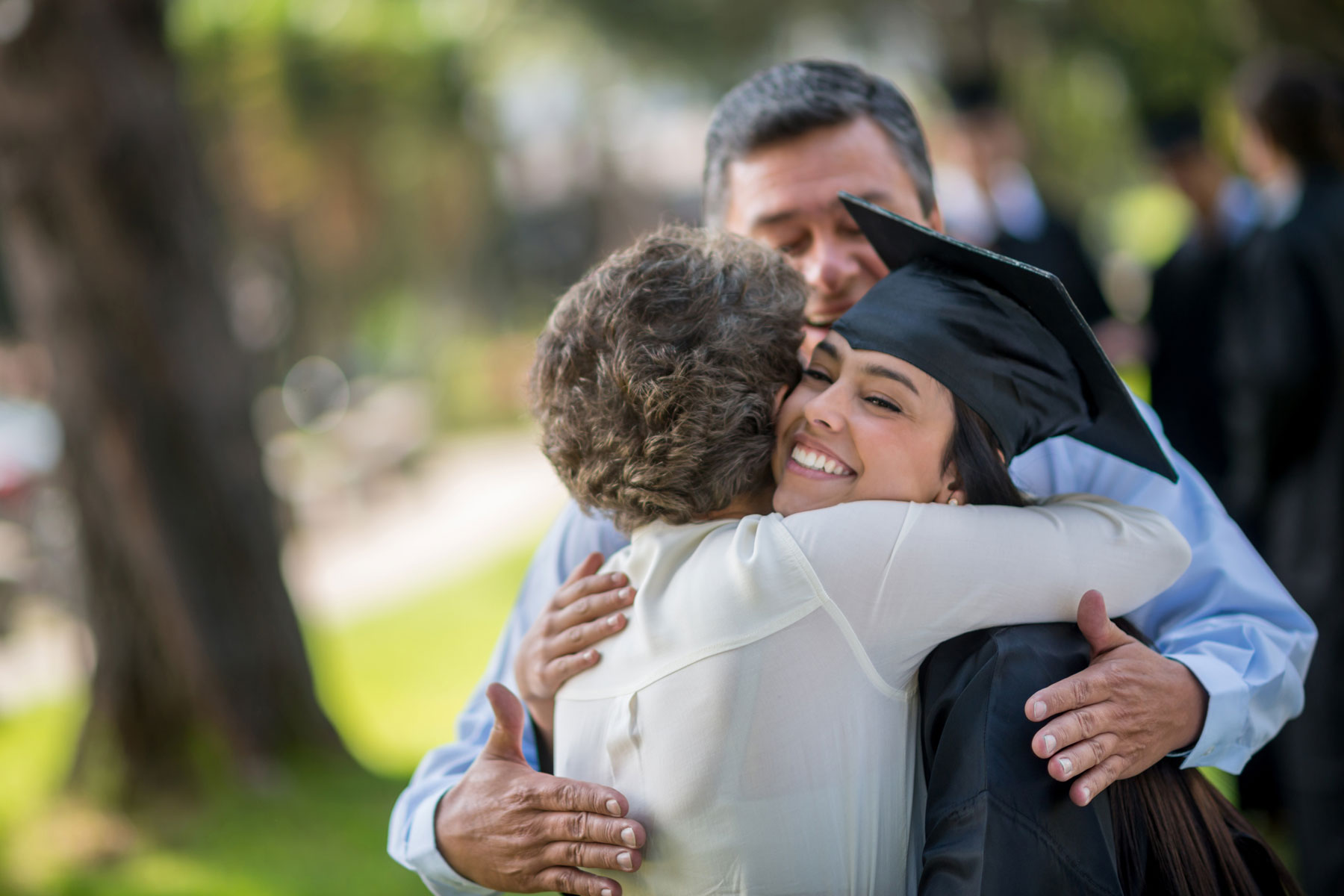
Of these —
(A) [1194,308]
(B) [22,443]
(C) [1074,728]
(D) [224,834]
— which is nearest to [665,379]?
(C) [1074,728]

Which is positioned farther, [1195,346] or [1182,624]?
[1195,346]

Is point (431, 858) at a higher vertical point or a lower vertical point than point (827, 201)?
lower

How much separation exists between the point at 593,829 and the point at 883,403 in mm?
763

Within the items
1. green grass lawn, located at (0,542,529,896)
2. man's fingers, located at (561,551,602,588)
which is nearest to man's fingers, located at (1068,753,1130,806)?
man's fingers, located at (561,551,602,588)

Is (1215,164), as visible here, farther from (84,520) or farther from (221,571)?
(84,520)

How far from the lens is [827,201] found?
230 centimetres

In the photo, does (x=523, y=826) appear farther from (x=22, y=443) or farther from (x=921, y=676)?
(x=22, y=443)

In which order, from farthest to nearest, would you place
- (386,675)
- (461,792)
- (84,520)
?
(386,675) < (84,520) < (461,792)

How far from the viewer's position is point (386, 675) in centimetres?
836

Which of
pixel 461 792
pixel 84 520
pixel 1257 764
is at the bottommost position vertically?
pixel 1257 764

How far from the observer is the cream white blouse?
154 centimetres

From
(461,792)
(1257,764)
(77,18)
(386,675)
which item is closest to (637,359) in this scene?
(461,792)

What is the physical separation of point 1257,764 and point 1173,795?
143 inches

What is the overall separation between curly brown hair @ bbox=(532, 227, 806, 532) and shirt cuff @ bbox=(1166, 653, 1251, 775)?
0.76m
